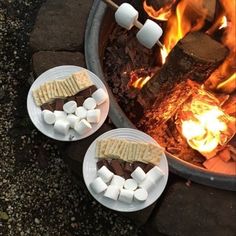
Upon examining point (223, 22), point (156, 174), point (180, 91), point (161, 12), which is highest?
point (223, 22)

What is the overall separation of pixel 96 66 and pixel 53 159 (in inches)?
19.0

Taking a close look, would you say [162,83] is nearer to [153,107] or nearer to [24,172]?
[153,107]

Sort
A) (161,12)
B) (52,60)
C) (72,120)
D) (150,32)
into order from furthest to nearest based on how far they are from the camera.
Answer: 1. (161,12)
2. (52,60)
3. (72,120)
4. (150,32)

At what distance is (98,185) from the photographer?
1.86 metres

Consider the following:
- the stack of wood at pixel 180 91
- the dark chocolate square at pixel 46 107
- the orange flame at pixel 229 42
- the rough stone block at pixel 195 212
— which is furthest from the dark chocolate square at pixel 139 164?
the orange flame at pixel 229 42

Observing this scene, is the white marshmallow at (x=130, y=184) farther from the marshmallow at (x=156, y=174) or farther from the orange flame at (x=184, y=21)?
the orange flame at (x=184, y=21)

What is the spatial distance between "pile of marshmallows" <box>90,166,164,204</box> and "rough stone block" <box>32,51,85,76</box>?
1.45 ft

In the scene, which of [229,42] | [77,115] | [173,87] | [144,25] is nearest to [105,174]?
[77,115]

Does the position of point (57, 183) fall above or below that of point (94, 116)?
below

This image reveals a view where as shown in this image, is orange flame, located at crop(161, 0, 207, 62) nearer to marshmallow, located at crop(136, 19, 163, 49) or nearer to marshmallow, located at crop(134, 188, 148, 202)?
marshmallow, located at crop(136, 19, 163, 49)

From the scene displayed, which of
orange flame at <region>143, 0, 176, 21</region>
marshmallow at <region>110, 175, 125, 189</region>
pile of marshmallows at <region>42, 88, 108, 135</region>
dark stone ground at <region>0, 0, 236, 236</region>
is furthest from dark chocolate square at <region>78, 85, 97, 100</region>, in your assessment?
orange flame at <region>143, 0, 176, 21</region>

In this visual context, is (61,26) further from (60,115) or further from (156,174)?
(156,174)

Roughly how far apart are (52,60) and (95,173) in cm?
48

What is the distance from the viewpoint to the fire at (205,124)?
212 cm
